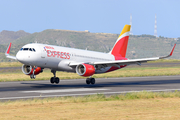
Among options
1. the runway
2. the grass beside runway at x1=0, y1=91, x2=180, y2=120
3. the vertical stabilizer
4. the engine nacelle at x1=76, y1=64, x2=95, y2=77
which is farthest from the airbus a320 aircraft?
the grass beside runway at x1=0, y1=91, x2=180, y2=120

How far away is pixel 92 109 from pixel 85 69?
16.9m

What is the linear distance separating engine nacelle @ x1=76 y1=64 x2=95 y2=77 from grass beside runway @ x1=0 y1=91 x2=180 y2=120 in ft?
39.2

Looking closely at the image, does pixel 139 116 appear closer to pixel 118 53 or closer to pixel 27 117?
pixel 27 117

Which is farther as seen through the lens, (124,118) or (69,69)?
(69,69)

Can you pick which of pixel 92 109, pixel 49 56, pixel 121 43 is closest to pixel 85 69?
pixel 49 56

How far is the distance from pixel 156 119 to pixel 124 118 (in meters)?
1.52

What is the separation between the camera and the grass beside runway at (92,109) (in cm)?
1516

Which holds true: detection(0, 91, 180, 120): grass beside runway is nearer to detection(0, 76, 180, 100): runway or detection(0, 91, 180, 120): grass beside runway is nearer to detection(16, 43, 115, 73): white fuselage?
detection(0, 76, 180, 100): runway

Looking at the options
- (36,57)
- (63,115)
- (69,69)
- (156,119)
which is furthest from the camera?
(69,69)

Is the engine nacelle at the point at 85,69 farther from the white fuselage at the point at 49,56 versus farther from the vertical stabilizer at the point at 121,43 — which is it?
the vertical stabilizer at the point at 121,43

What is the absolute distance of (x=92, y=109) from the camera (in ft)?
57.2

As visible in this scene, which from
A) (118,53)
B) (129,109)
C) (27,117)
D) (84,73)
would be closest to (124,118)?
(129,109)

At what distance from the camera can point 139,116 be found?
15.2m

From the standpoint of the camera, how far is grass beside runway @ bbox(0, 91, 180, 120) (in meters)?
15.2
